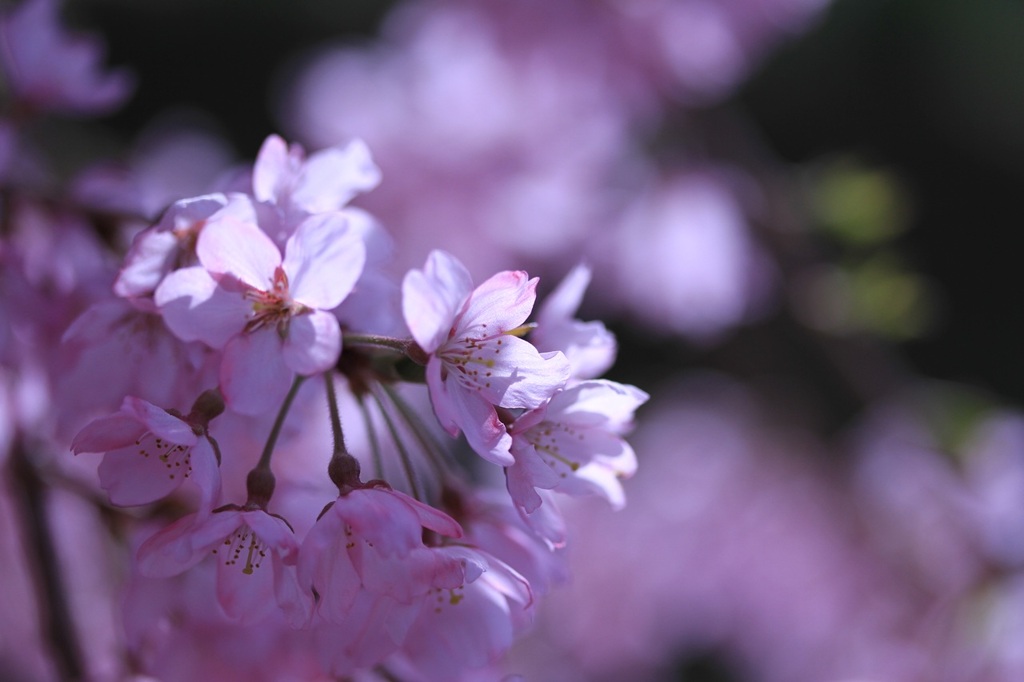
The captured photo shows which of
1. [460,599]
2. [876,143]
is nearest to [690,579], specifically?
[460,599]

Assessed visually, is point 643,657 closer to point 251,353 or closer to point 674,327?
point 674,327

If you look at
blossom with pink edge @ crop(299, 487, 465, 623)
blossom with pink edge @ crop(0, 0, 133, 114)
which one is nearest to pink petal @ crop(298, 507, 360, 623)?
blossom with pink edge @ crop(299, 487, 465, 623)

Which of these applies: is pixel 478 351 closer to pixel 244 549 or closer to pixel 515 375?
pixel 515 375

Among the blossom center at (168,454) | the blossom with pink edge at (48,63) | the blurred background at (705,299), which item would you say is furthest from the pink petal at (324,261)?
the blurred background at (705,299)

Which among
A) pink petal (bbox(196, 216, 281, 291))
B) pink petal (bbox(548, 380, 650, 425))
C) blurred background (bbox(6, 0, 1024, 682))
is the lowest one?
blurred background (bbox(6, 0, 1024, 682))

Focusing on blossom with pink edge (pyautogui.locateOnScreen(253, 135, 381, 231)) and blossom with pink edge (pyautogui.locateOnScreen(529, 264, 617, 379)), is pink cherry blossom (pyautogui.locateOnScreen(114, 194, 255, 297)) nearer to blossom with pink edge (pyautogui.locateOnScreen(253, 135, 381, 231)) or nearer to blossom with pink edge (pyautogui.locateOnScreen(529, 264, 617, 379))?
blossom with pink edge (pyautogui.locateOnScreen(253, 135, 381, 231))
